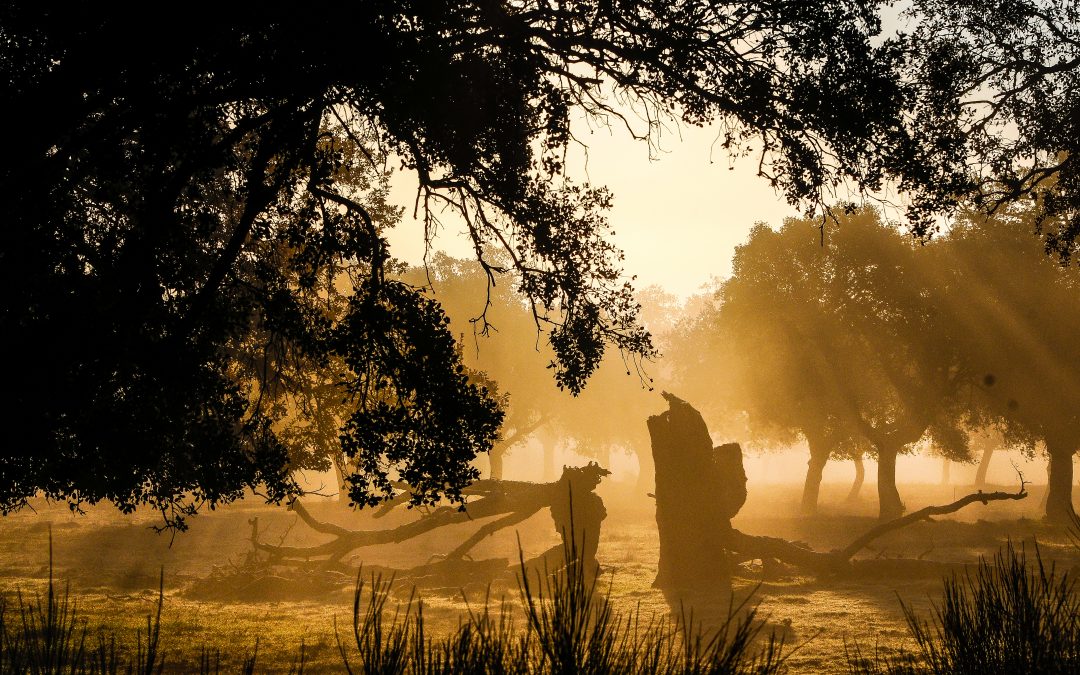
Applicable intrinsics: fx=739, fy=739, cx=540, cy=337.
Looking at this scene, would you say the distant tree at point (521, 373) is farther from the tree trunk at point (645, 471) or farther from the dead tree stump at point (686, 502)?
the dead tree stump at point (686, 502)

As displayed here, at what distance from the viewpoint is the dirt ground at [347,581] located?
43.9 ft

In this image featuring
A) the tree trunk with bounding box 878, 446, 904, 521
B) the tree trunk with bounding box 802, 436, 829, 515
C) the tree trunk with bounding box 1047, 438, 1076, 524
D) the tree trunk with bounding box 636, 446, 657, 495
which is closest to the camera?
the tree trunk with bounding box 1047, 438, 1076, 524

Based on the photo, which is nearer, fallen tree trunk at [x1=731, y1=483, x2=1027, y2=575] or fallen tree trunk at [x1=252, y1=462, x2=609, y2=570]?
fallen tree trunk at [x1=731, y1=483, x2=1027, y2=575]

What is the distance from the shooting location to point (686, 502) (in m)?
20.2

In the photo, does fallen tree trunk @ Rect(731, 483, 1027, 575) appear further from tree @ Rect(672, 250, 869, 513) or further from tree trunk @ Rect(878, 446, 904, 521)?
tree @ Rect(672, 250, 869, 513)

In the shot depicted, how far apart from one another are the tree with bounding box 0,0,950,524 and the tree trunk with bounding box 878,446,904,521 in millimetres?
31324

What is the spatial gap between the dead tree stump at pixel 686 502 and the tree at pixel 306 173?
10102mm

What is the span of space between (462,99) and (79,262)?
595 cm

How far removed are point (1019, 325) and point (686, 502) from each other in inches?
839

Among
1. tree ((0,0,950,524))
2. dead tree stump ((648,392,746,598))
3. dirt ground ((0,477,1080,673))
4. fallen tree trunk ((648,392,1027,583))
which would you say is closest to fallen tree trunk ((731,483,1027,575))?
fallen tree trunk ((648,392,1027,583))

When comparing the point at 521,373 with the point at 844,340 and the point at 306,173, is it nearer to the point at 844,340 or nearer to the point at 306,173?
the point at 844,340

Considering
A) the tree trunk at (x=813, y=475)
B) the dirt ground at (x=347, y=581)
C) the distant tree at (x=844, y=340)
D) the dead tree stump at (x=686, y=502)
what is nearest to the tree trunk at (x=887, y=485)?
the distant tree at (x=844, y=340)

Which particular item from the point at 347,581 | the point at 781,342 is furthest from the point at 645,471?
the point at 347,581

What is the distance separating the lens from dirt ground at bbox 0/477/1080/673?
43.9 feet
